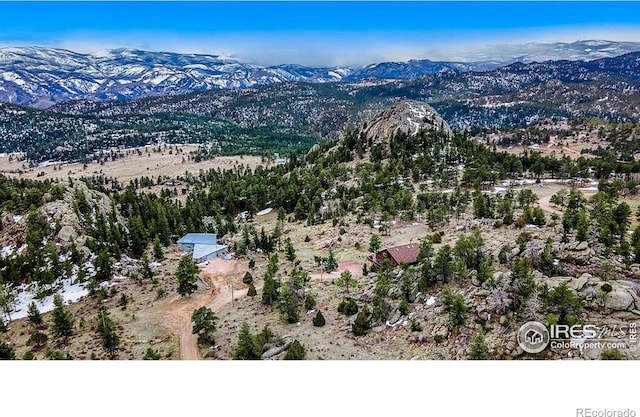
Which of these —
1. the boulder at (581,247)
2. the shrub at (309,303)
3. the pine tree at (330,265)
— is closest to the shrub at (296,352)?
the shrub at (309,303)

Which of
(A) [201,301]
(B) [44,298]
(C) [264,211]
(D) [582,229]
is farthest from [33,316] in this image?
(C) [264,211]

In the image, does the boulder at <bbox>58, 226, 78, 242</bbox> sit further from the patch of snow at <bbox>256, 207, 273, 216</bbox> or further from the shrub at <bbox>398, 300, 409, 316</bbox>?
the shrub at <bbox>398, 300, 409, 316</bbox>

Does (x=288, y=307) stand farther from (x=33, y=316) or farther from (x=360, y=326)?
(x=33, y=316)

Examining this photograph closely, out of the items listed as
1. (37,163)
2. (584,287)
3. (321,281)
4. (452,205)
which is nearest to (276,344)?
(321,281)

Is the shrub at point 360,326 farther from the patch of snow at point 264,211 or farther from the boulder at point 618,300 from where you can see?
the patch of snow at point 264,211

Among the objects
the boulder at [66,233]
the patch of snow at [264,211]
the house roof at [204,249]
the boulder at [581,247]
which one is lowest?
the patch of snow at [264,211]

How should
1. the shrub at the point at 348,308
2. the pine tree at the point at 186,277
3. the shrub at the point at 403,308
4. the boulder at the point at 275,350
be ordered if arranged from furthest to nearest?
the pine tree at the point at 186,277 < the shrub at the point at 348,308 < the shrub at the point at 403,308 < the boulder at the point at 275,350

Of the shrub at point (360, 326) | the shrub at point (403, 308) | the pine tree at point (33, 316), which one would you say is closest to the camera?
the shrub at point (360, 326)

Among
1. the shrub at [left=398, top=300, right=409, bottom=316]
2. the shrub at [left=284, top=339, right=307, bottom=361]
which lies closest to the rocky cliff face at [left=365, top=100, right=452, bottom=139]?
the shrub at [left=398, top=300, right=409, bottom=316]
